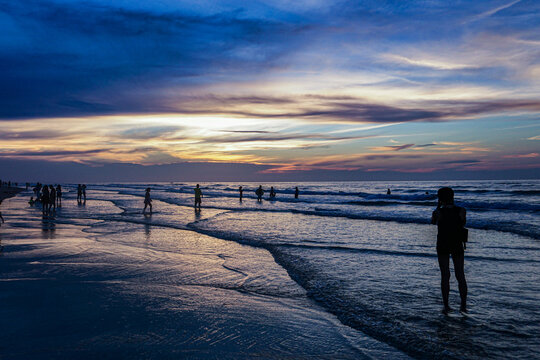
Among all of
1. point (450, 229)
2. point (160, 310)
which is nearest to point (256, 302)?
point (160, 310)

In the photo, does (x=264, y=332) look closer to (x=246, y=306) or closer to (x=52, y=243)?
(x=246, y=306)

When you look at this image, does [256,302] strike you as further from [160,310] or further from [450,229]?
[450,229]

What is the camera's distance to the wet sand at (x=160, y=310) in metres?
4.55

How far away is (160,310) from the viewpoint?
19.5 feet

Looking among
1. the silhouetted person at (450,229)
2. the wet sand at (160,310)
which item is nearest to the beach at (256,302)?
the wet sand at (160,310)

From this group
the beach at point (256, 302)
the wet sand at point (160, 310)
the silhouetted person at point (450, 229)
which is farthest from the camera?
the silhouetted person at point (450, 229)

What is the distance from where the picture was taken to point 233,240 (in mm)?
14641

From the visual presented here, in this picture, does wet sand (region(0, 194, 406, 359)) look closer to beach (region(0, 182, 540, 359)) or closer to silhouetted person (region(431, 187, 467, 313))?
beach (region(0, 182, 540, 359))

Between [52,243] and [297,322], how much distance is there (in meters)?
10.5

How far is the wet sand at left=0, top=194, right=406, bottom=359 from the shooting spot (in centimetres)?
455

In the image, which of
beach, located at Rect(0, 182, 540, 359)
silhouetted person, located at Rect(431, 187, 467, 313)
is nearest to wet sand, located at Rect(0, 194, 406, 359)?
beach, located at Rect(0, 182, 540, 359)

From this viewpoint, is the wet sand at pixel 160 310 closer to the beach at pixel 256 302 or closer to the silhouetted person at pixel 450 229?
the beach at pixel 256 302

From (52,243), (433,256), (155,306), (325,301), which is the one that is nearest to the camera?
(155,306)

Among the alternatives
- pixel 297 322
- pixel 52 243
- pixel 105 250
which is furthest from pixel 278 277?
pixel 52 243
